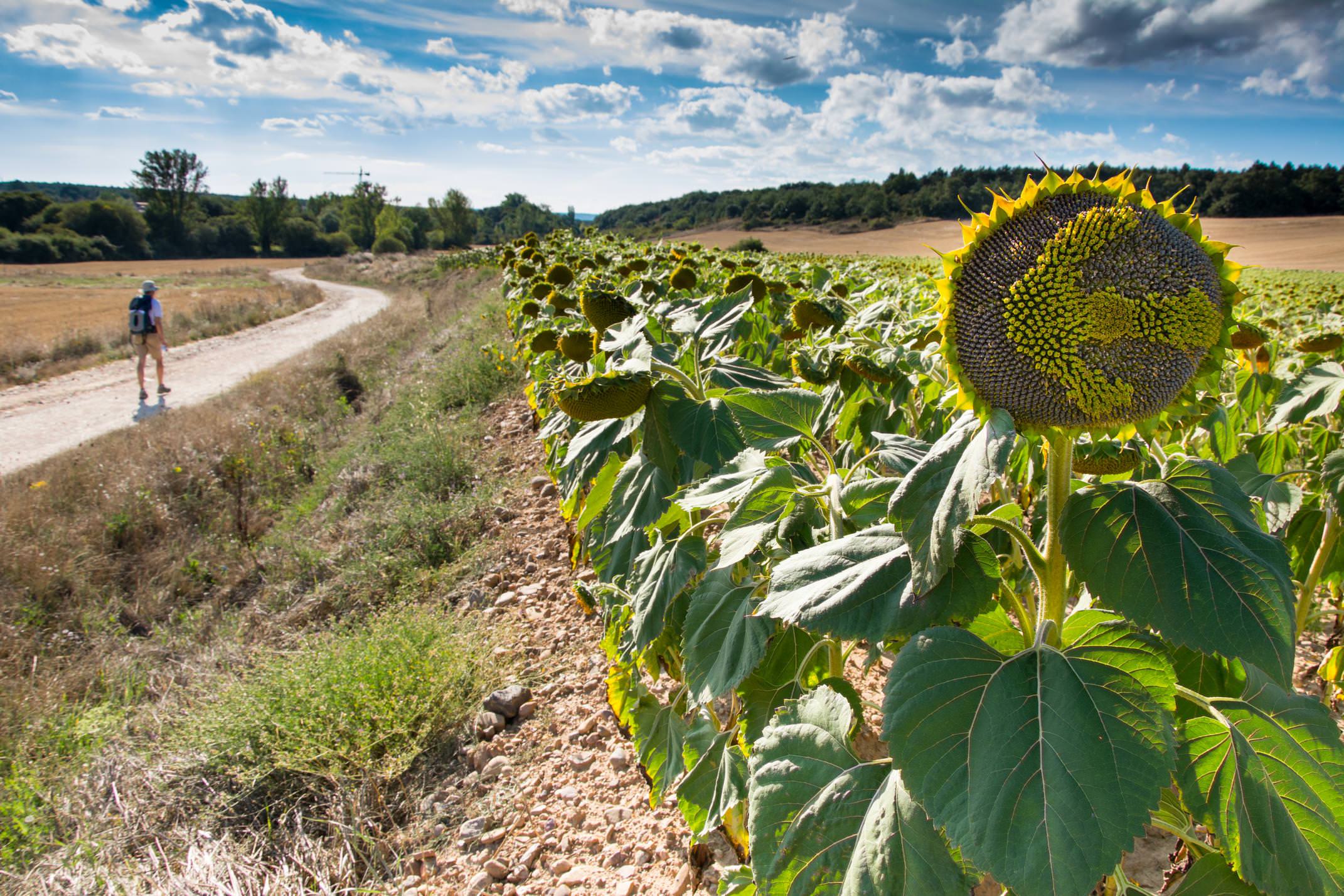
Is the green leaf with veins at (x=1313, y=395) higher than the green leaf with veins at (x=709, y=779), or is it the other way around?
the green leaf with veins at (x=1313, y=395)

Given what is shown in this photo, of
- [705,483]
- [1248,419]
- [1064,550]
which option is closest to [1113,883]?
[1064,550]

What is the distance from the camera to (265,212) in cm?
8488

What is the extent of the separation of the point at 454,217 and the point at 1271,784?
247 feet

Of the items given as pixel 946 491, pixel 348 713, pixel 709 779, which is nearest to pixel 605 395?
pixel 946 491

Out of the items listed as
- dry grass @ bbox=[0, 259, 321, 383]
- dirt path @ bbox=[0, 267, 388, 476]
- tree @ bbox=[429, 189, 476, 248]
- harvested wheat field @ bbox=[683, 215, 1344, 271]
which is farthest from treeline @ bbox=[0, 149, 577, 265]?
dirt path @ bbox=[0, 267, 388, 476]

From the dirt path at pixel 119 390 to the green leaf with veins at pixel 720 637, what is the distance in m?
13.7

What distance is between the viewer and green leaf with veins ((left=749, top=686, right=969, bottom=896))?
107 centimetres

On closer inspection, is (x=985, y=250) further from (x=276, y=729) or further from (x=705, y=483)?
(x=276, y=729)

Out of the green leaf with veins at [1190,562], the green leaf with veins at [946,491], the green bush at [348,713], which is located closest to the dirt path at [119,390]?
the green bush at [348,713]

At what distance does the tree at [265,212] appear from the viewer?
84438 millimetres

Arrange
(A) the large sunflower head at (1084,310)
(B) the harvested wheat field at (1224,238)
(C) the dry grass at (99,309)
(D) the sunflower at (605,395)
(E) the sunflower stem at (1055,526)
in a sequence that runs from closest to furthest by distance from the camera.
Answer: (A) the large sunflower head at (1084,310) < (E) the sunflower stem at (1055,526) < (D) the sunflower at (605,395) < (C) the dry grass at (99,309) < (B) the harvested wheat field at (1224,238)

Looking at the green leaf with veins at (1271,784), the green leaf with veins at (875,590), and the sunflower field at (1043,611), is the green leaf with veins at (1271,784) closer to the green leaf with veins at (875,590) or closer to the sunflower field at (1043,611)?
the sunflower field at (1043,611)

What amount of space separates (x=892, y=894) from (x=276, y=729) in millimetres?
3672

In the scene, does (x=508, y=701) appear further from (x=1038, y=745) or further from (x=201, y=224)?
(x=201, y=224)
